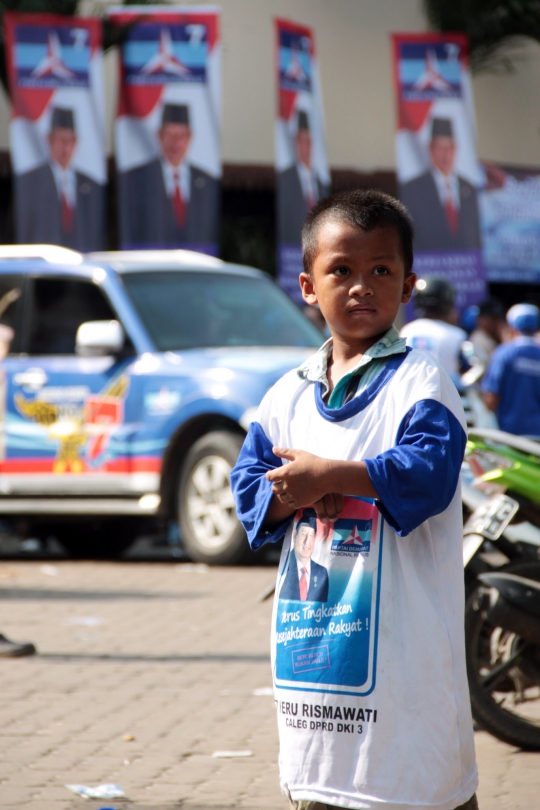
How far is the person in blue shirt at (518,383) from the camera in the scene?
32.8ft

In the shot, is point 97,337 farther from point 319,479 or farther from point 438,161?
point 438,161

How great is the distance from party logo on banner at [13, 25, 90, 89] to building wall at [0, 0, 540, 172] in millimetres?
6966

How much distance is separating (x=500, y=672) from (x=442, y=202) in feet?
36.3

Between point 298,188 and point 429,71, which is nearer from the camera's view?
point 298,188

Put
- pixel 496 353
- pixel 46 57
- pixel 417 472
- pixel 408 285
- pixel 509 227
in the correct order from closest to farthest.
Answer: pixel 417 472 < pixel 408 285 < pixel 496 353 < pixel 46 57 < pixel 509 227

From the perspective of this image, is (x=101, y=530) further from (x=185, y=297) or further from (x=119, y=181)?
(x=119, y=181)

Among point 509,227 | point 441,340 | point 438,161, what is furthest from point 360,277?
point 509,227

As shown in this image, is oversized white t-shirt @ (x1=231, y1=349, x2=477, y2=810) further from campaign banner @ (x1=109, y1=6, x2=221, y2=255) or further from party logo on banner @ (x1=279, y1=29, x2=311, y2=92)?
party logo on banner @ (x1=279, y1=29, x2=311, y2=92)

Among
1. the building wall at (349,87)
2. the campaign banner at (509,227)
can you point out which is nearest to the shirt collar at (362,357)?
the campaign banner at (509,227)

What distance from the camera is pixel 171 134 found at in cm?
1405

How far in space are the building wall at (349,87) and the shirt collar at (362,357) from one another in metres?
18.8

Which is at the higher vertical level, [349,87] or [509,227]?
[349,87]

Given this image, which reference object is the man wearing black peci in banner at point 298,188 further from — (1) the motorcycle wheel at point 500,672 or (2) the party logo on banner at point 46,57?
(1) the motorcycle wheel at point 500,672

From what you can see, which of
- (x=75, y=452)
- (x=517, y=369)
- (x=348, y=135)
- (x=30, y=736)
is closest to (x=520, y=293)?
(x=348, y=135)
